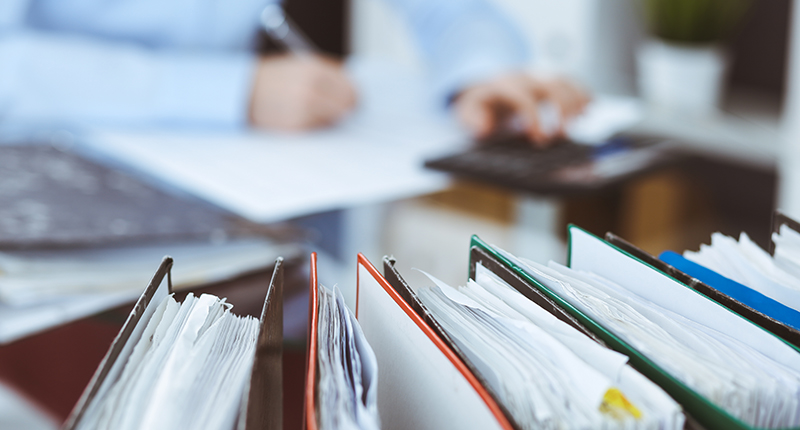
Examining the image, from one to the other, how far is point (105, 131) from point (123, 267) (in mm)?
427

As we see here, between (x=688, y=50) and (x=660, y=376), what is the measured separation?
144 cm

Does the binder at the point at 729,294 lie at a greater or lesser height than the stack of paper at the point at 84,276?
greater

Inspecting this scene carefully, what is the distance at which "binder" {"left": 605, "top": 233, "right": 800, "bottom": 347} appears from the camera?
195mm

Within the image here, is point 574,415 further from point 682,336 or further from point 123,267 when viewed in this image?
point 123,267

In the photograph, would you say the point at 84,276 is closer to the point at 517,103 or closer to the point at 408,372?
the point at 408,372

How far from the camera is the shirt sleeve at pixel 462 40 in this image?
0.98m

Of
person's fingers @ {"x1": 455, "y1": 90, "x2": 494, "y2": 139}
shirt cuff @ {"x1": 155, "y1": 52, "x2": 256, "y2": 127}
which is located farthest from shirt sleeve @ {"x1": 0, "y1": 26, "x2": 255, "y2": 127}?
person's fingers @ {"x1": 455, "y1": 90, "x2": 494, "y2": 139}

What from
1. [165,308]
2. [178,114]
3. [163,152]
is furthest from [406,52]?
[165,308]

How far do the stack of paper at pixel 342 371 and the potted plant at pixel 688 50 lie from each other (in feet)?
4.29

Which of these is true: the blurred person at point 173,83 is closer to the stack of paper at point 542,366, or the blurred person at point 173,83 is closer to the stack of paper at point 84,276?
the stack of paper at point 84,276

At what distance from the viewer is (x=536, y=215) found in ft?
2.28

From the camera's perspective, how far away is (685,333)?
20 cm

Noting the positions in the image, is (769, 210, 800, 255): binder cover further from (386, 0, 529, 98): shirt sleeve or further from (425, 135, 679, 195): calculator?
(386, 0, 529, 98): shirt sleeve

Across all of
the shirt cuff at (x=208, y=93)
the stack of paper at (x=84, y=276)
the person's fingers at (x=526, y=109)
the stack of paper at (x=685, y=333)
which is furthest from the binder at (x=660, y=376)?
the shirt cuff at (x=208, y=93)
